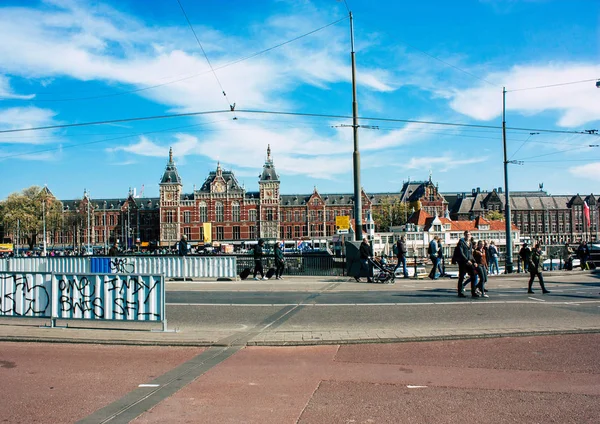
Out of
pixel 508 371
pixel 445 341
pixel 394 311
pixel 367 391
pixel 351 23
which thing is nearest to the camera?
pixel 367 391

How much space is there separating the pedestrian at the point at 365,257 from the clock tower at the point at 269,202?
288 ft

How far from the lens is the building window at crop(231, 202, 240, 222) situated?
358ft

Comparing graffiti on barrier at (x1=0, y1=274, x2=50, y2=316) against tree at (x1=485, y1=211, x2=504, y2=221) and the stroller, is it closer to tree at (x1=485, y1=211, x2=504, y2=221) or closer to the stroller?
the stroller

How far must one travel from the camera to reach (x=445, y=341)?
9.27 m

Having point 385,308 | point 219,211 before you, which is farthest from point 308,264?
point 219,211

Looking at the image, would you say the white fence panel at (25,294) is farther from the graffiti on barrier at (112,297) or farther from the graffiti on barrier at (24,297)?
the graffiti on barrier at (112,297)

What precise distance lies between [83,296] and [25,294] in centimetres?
143

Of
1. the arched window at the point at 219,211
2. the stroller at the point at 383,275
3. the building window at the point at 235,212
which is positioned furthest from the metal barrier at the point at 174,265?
the arched window at the point at 219,211

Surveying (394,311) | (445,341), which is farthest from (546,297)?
(445,341)

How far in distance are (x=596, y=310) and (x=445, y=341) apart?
594 centimetres

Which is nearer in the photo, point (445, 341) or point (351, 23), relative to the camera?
point (445, 341)

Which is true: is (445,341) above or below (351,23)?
below

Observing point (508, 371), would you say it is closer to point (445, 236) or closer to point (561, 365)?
point (561, 365)

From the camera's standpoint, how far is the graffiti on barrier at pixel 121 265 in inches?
910
